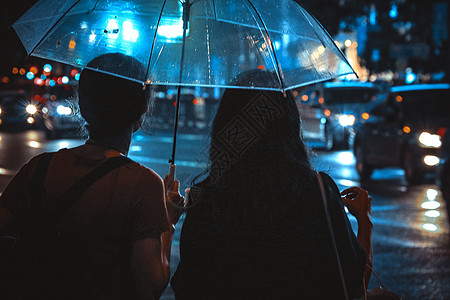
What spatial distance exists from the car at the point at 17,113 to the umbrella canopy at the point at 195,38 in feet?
65.2

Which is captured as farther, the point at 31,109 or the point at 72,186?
the point at 31,109

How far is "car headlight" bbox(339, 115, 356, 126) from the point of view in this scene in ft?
54.5

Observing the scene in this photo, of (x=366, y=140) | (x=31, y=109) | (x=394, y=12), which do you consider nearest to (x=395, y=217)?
(x=366, y=140)

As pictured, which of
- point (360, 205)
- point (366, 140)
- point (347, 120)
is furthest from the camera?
point (347, 120)

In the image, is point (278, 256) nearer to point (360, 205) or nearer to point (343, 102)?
point (360, 205)

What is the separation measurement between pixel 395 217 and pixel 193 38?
655 centimetres

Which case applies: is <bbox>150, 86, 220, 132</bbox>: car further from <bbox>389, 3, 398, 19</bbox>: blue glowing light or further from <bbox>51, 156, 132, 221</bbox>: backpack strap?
<bbox>51, 156, 132, 221</bbox>: backpack strap

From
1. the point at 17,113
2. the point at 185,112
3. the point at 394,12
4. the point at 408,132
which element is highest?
the point at 394,12

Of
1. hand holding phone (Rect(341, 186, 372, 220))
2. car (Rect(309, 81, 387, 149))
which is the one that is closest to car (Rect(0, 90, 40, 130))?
car (Rect(309, 81, 387, 149))

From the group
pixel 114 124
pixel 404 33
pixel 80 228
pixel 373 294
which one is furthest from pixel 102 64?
pixel 404 33

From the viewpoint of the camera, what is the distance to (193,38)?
3.64m

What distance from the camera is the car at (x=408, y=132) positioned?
11.7m

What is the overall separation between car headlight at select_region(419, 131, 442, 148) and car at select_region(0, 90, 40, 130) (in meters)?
15.1

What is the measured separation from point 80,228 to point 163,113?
93.3ft
